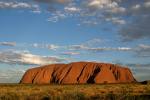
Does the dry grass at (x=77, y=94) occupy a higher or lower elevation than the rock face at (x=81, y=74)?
higher

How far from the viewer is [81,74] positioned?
17212cm

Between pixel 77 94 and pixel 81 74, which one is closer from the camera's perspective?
pixel 77 94

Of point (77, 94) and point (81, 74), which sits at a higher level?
point (77, 94)

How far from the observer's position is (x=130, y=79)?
171 m

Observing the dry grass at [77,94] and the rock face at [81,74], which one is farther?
the rock face at [81,74]

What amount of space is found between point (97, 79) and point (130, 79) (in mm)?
21170

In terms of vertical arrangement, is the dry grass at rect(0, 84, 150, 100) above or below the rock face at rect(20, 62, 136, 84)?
above

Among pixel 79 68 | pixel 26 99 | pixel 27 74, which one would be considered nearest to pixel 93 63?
pixel 79 68

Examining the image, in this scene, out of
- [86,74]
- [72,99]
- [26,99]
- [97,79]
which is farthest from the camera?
[86,74]

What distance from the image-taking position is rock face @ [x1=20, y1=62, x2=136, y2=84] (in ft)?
540

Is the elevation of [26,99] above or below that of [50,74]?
above

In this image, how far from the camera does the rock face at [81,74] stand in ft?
540

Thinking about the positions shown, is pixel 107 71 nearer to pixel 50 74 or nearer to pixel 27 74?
pixel 50 74

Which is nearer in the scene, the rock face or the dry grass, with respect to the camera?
the dry grass
